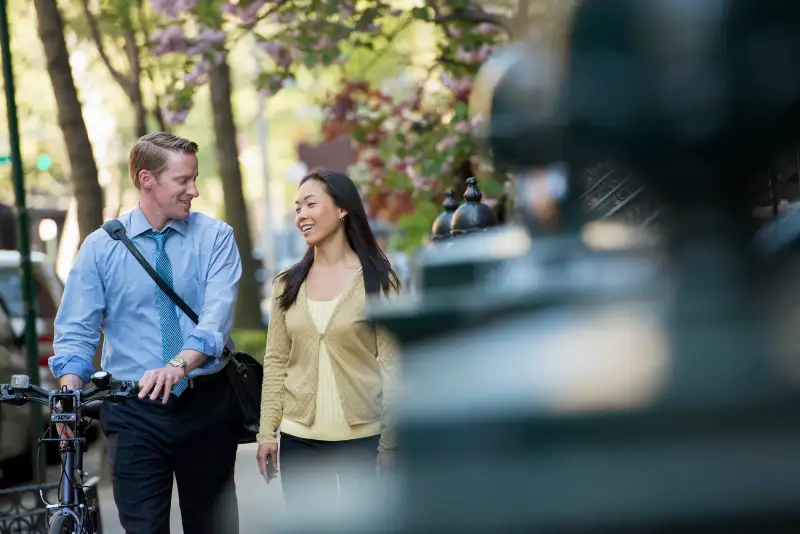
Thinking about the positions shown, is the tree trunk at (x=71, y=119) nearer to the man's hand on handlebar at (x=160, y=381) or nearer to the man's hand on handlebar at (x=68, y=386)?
the man's hand on handlebar at (x=68, y=386)

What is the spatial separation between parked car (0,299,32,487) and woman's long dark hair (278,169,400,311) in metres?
6.27

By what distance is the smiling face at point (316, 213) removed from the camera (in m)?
5.21

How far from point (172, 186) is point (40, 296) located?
891 centimetres

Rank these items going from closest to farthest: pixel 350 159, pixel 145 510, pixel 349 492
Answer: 1. pixel 349 492
2. pixel 145 510
3. pixel 350 159

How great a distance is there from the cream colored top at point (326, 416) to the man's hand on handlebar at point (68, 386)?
73 cm

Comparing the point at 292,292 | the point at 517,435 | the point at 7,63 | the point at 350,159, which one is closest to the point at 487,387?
the point at 517,435

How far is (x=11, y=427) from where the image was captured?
1108 centimetres

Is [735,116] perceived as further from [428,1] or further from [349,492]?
[428,1]

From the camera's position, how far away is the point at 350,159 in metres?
28.6

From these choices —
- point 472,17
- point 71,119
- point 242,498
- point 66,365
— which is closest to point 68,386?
point 66,365

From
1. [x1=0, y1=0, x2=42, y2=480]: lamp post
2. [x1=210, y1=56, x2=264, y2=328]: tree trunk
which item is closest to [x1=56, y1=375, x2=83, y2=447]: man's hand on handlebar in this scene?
[x1=0, y1=0, x2=42, y2=480]: lamp post

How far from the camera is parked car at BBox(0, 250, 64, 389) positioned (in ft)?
42.1

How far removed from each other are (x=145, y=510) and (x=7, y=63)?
654cm

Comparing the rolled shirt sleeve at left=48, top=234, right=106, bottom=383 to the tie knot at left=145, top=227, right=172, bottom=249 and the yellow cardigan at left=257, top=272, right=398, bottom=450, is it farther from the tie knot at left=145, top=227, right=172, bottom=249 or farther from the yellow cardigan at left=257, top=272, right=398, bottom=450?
the yellow cardigan at left=257, top=272, right=398, bottom=450
